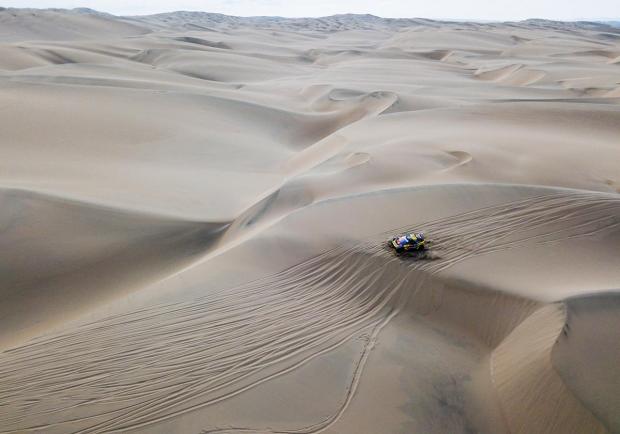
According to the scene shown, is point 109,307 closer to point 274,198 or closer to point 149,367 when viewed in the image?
point 149,367

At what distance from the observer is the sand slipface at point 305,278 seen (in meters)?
2.64

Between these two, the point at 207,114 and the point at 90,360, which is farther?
the point at 207,114

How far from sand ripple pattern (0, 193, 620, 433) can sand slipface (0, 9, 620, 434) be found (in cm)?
1

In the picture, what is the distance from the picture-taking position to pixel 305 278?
3.81 m

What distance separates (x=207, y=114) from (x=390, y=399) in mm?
7979

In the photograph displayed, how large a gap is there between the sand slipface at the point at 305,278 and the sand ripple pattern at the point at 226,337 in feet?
0.05

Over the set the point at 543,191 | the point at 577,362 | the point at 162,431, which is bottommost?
the point at 162,431

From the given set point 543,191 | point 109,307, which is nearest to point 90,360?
point 109,307

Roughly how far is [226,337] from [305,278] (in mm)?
892

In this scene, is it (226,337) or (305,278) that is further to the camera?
(305,278)

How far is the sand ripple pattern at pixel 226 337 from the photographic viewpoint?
8.74 feet

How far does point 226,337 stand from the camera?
316cm

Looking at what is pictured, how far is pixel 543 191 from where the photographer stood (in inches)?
187

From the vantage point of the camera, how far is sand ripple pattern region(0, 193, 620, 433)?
266 centimetres
